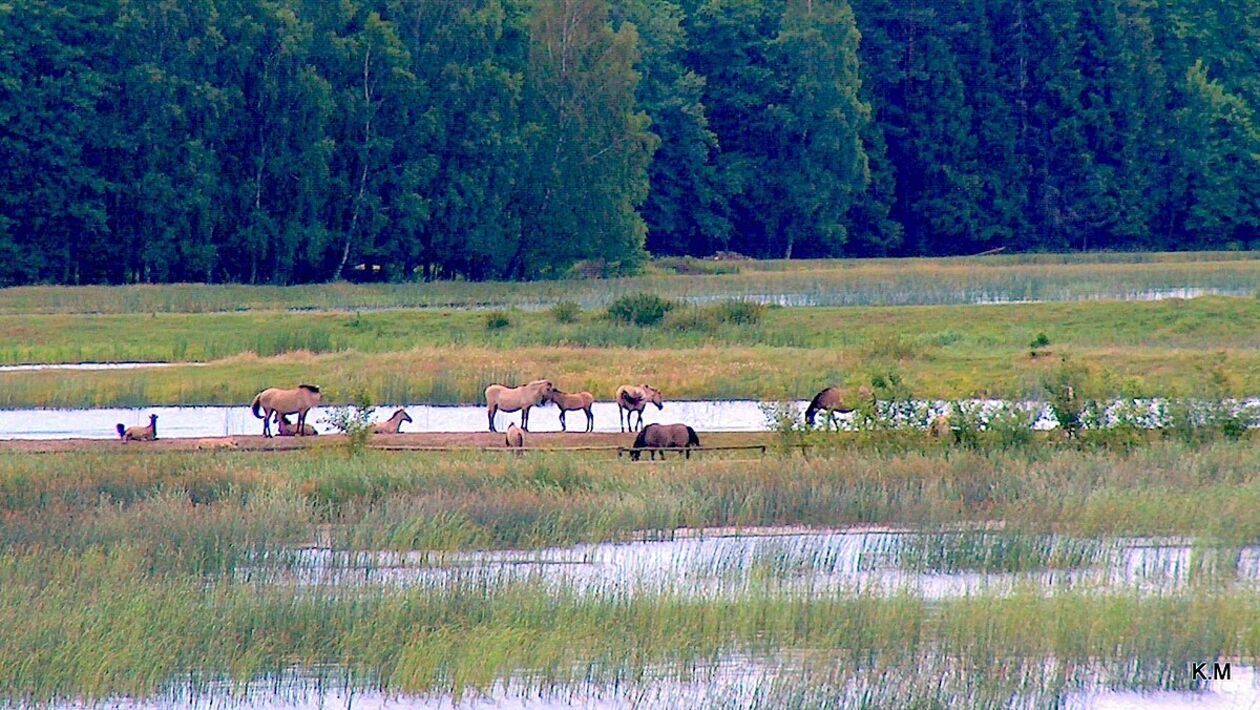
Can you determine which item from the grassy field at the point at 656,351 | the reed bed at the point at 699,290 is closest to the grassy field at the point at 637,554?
the grassy field at the point at 656,351

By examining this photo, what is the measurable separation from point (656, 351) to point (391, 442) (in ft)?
37.0

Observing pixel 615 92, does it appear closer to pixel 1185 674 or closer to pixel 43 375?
pixel 43 375

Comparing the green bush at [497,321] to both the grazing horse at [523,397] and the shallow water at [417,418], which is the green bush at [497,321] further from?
the grazing horse at [523,397]

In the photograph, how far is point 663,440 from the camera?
64.0 feet

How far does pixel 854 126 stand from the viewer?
7362cm

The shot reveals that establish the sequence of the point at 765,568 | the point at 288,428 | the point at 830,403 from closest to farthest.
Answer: the point at 765,568, the point at 830,403, the point at 288,428

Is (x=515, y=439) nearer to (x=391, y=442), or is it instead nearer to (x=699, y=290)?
(x=391, y=442)

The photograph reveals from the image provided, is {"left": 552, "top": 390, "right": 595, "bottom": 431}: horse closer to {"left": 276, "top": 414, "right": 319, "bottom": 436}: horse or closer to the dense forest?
{"left": 276, "top": 414, "right": 319, "bottom": 436}: horse

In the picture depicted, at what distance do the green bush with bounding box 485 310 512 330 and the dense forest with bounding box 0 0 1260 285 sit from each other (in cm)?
2030

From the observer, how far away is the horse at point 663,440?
63.7 feet

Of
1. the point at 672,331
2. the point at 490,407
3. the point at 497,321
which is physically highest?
the point at 497,321

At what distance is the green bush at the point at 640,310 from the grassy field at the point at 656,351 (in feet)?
1.68

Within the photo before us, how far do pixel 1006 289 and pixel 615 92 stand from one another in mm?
21187

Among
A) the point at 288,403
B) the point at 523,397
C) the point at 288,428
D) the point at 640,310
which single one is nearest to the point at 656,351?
the point at 640,310
